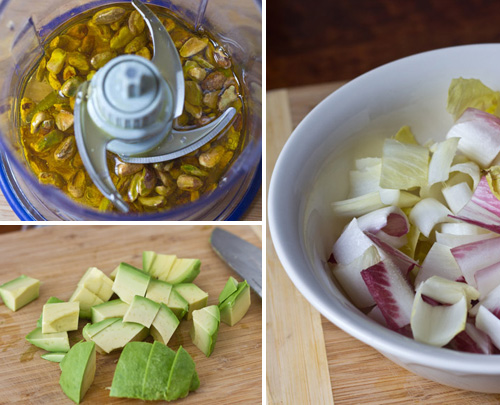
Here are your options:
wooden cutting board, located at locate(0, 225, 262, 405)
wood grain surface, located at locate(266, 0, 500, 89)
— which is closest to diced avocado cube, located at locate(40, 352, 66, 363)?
wooden cutting board, located at locate(0, 225, 262, 405)

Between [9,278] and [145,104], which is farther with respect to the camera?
[9,278]

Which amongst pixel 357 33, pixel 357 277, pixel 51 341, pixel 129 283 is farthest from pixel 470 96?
pixel 357 33

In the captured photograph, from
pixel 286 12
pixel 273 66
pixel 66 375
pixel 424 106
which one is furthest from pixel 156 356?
pixel 286 12

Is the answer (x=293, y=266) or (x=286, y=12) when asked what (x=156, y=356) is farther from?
(x=286, y=12)

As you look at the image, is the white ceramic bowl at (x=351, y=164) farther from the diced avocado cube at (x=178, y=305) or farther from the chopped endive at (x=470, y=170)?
the diced avocado cube at (x=178, y=305)

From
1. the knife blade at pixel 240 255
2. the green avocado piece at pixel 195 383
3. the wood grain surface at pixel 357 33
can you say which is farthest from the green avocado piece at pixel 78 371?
the wood grain surface at pixel 357 33

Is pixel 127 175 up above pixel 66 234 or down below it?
above
